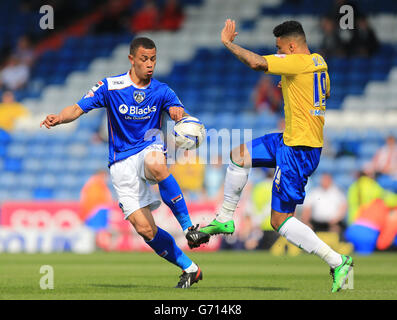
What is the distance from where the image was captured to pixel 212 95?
68.8 ft

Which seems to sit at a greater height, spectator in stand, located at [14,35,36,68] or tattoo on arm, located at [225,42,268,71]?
spectator in stand, located at [14,35,36,68]

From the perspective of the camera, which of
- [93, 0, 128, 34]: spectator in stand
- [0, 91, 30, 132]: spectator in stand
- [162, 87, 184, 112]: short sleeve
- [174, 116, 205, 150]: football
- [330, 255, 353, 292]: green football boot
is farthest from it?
[93, 0, 128, 34]: spectator in stand

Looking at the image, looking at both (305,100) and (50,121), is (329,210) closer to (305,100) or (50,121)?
(305,100)

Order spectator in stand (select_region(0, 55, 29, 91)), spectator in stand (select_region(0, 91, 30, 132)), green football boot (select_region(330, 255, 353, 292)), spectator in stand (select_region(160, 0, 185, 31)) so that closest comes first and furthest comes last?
green football boot (select_region(330, 255, 353, 292)) → spectator in stand (select_region(0, 91, 30, 132)) → spectator in stand (select_region(0, 55, 29, 91)) → spectator in stand (select_region(160, 0, 185, 31))

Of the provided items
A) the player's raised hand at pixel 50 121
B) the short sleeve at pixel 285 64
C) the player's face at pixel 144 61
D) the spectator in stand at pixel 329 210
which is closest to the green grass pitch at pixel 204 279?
the spectator in stand at pixel 329 210

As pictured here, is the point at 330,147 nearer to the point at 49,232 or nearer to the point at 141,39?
the point at 49,232

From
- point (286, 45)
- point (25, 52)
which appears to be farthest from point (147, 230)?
point (25, 52)

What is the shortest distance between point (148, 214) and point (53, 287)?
1.17 meters

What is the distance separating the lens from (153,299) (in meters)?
6.68

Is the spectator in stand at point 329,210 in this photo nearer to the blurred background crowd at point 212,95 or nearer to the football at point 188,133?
the blurred background crowd at point 212,95

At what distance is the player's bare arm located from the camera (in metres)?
7.02

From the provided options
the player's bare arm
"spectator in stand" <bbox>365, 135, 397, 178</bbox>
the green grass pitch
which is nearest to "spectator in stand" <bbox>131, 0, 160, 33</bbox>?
"spectator in stand" <bbox>365, 135, 397, 178</bbox>

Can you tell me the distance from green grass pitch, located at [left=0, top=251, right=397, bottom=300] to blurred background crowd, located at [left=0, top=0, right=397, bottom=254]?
1608mm

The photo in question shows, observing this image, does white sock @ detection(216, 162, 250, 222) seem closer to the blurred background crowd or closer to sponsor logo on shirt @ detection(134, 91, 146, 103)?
sponsor logo on shirt @ detection(134, 91, 146, 103)
